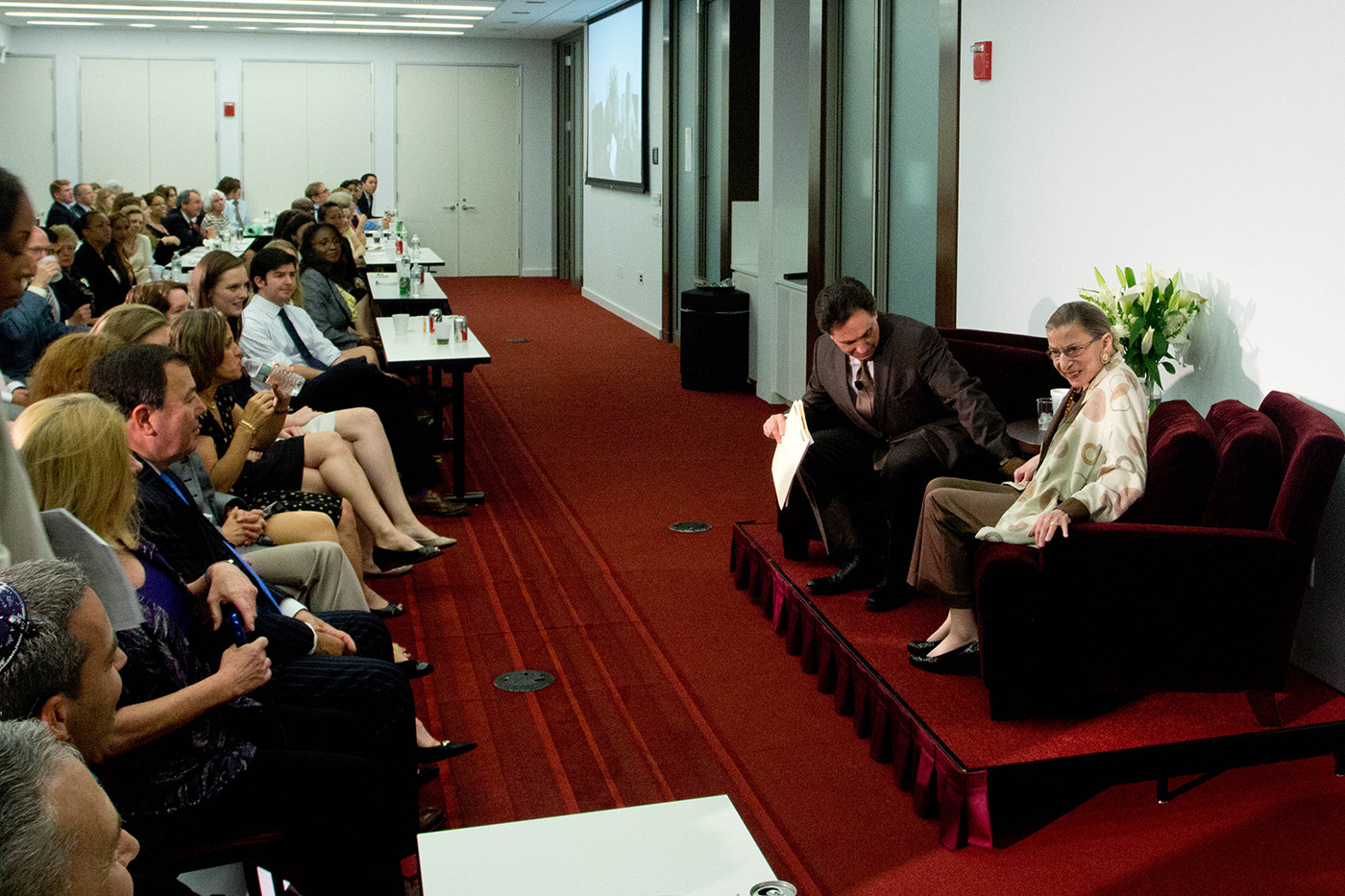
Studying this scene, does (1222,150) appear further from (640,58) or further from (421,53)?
(421,53)

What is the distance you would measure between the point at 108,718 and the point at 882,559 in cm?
293

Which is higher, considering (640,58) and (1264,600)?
(640,58)

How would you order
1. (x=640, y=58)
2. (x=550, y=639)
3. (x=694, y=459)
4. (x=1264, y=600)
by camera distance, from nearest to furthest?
(x=1264, y=600), (x=550, y=639), (x=694, y=459), (x=640, y=58)

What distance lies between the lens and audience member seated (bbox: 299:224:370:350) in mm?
6824

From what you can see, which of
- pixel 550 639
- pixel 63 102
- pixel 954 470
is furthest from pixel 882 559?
pixel 63 102

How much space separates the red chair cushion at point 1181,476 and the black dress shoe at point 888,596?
0.93 m

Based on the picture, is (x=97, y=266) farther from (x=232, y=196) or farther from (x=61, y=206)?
(x=232, y=196)

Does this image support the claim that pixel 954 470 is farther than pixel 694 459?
No

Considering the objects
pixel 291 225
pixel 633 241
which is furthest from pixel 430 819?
pixel 633 241

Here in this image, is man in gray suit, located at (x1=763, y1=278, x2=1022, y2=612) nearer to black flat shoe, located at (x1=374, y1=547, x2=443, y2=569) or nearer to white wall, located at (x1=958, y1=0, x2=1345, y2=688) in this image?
white wall, located at (x1=958, y1=0, x2=1345, y2=688)

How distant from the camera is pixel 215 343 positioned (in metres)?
3.94

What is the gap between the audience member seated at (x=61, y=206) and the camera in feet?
39.4

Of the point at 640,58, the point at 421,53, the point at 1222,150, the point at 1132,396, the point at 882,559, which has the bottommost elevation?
the point at 882,559

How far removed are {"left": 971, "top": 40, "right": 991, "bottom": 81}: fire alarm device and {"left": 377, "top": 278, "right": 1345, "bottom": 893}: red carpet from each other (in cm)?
215
